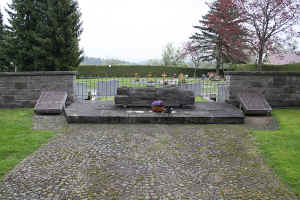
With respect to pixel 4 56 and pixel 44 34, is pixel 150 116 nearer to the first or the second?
pixel 44 34

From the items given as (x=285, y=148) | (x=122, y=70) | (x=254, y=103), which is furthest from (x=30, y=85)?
(x=122, y=70)

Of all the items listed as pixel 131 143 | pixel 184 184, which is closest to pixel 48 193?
pixel 184 184

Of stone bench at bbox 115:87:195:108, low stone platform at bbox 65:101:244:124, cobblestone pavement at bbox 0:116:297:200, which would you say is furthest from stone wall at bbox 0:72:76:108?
cobblestone pavement at bbox 0:116:297:200

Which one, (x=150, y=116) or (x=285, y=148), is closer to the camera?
(x=285, y=148)

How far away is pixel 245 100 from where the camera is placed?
27.2 feet

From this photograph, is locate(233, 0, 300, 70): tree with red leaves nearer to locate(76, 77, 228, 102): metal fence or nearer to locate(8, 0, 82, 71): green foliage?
locate(76, 77, 228, 102): metal fence

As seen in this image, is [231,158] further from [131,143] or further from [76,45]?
[76,45]

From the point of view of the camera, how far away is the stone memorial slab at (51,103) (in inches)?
307

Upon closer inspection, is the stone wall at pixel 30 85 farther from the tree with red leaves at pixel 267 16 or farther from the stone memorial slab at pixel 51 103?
the tree with red leaves at pixel 267 16

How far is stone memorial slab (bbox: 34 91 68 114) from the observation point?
7.80 metres

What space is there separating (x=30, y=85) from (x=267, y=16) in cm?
990

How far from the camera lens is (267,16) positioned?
10.8 meters

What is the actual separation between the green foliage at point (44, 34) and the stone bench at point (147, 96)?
1221 centimetres

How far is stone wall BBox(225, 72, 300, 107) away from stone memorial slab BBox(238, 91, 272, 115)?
30cm
